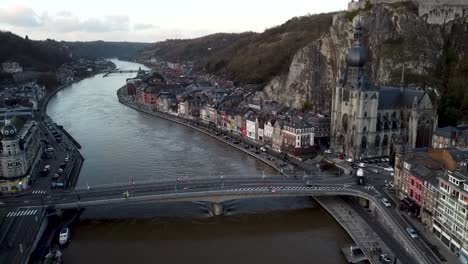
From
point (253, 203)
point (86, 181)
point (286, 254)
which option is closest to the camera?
point (286, 254)

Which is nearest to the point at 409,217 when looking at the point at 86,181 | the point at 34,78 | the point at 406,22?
the point at 86,181

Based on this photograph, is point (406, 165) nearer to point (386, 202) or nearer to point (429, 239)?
point (386, 202)

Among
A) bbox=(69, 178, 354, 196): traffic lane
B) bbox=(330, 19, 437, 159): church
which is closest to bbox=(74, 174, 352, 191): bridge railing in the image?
bbox=(69, 178, 354, 196): traffic lane

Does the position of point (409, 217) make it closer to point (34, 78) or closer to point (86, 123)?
point (86, 123)

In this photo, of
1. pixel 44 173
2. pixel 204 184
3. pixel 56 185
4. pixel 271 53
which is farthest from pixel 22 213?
pixel 271 53

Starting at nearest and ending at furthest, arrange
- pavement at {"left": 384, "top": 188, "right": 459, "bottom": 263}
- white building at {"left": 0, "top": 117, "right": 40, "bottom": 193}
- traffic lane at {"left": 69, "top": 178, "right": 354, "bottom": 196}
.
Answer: pavement at {"left": 384, "top": 188, "right": 459, "bottom": 263}
traffic lane at {"left": 69, "top": 178, "right": 354, "bottom": 196}
white building at {"left": 0, "top": 117, "right": 40, "bottom": 193}

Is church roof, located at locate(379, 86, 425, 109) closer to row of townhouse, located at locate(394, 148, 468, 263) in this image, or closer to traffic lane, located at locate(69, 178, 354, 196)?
row of townhouse, located at locate(394, 148, 468, 263)
